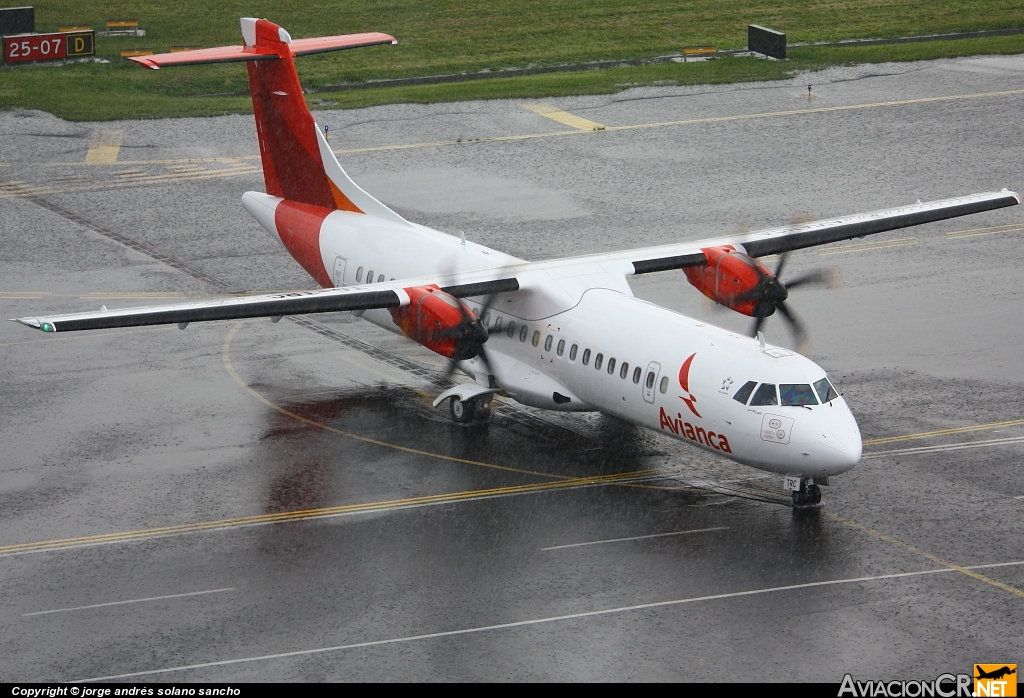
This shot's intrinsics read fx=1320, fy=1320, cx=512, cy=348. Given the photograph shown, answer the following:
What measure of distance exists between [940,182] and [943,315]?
1251 centimetres

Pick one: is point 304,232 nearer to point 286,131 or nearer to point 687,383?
point 286,131

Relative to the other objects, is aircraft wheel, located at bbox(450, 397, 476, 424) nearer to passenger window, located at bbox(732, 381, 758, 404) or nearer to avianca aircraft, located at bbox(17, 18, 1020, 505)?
avianca aircraft, located at bbox(17, 18, 1020, 505)

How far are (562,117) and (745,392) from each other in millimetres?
32716

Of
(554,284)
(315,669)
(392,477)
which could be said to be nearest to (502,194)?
(554,284)

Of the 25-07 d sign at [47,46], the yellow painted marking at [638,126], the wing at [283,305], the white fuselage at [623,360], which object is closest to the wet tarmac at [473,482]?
the white fuselage at [623,360]

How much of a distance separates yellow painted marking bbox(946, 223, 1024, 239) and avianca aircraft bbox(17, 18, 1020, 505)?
805cm

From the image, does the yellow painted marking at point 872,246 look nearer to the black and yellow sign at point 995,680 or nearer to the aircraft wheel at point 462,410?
the aircraft wheel at point 462,410

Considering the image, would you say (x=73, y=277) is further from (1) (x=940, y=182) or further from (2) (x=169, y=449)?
(1) (x=940, y=182)

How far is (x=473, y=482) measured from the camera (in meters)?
25.2

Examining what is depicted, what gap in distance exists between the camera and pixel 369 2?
72.2 meters

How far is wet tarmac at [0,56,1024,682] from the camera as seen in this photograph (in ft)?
64.3

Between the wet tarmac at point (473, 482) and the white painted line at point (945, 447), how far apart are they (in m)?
0.06

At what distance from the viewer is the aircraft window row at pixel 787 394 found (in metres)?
22.8

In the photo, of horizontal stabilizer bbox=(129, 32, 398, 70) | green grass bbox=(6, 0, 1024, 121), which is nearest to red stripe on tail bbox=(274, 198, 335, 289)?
horizontal stabilizer bbox=(129, 32, 398, 70)
